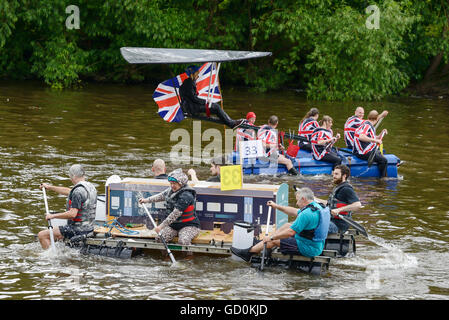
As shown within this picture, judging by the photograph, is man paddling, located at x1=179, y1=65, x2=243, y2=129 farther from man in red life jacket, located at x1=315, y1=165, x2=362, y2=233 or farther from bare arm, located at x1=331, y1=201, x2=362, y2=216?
bare arm, located at x1=331, y1=201, x2=362, y2=216

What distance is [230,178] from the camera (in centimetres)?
1126

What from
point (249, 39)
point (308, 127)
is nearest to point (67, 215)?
point (308, 127)

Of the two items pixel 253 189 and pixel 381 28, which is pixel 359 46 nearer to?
pixel 381 28

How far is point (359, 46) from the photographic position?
106 feet

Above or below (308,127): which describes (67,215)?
below

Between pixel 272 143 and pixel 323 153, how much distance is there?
134 cm

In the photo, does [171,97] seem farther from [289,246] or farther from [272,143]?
[289,246]

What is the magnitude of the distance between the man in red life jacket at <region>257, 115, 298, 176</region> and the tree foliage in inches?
606

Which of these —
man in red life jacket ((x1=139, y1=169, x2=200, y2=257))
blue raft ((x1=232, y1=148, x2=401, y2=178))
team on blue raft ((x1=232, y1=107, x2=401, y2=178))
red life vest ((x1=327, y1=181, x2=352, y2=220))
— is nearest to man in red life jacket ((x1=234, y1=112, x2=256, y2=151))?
team on blue raft ((x1=232, y1=107, x2=401, y2=178))

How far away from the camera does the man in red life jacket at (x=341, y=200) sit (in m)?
11.4

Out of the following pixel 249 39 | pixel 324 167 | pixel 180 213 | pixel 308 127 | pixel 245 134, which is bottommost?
pixel 324 167

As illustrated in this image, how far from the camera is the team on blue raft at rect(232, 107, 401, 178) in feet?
58.4

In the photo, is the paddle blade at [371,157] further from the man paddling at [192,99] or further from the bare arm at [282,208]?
the bare arm at [282,208]
